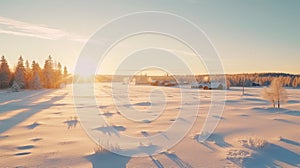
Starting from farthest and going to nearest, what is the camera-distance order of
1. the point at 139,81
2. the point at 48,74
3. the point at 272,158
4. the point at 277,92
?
the point at 139,81, the point at 48,74, the point at 277,92, the point at 272,158

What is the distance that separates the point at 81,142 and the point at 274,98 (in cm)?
2127

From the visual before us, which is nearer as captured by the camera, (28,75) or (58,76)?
(28,75)

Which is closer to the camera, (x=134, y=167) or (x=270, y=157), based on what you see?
(x=134, y=167)

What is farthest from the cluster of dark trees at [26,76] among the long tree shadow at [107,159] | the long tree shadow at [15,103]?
the long tree shadow at [107,159]

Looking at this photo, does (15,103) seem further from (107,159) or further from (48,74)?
(48,74)

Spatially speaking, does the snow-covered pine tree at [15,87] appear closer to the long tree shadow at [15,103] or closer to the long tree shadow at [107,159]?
the long tree shadow at [15,103]

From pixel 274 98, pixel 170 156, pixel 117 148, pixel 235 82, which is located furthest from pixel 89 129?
pixel 235 82

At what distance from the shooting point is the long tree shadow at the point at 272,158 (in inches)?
249

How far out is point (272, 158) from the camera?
684 centimetres

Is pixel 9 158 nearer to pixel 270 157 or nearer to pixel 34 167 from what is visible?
pixel 34 167

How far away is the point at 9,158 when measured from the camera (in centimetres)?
655


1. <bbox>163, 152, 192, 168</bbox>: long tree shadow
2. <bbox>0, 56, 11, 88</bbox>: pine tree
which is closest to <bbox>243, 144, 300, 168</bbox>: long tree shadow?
<bbox>163, 152, 192, 168</bbox>: long tree shadow

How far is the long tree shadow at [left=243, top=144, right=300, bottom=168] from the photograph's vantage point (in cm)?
632

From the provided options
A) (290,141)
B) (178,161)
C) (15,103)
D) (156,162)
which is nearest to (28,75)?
(15,103)
